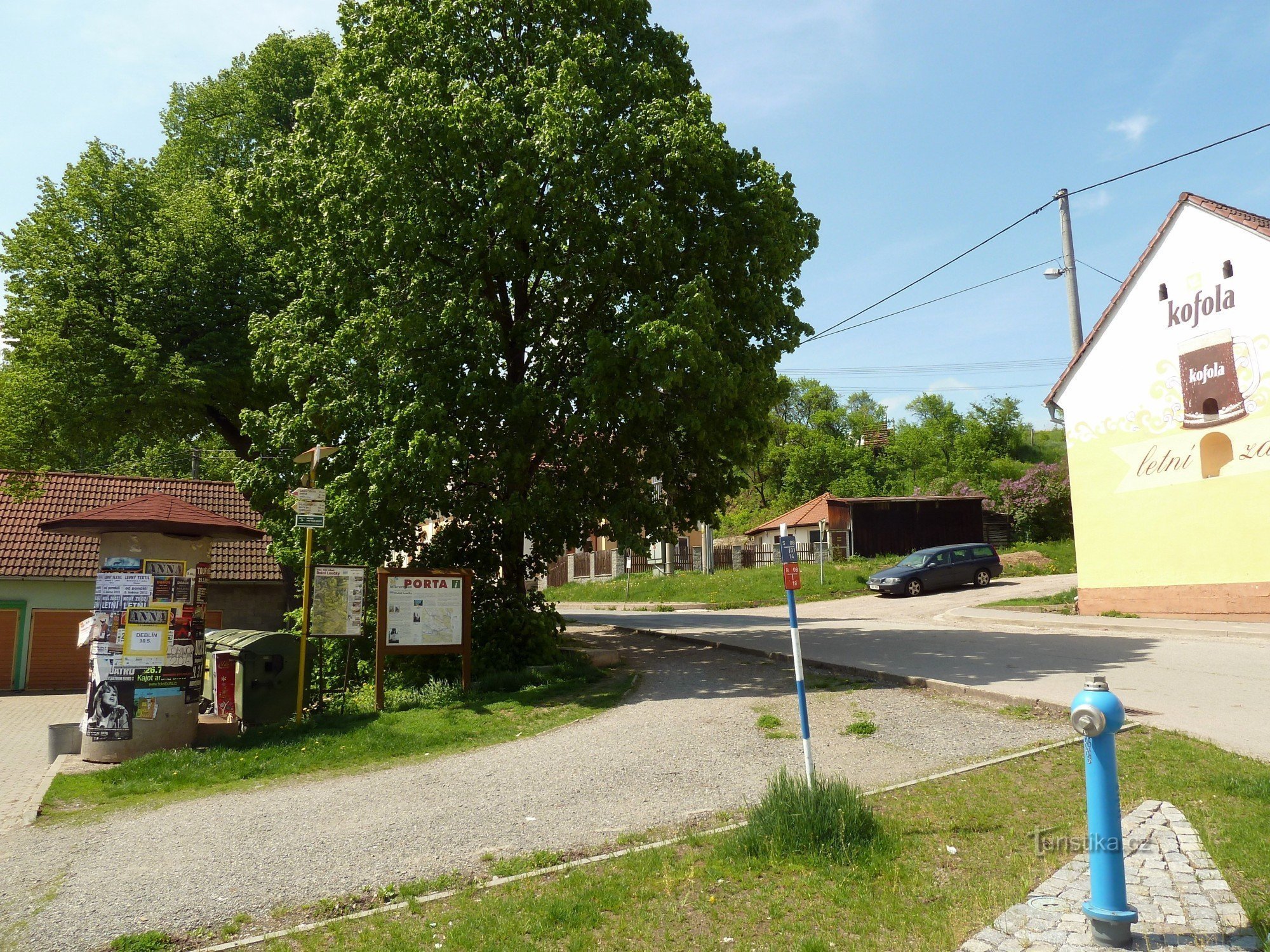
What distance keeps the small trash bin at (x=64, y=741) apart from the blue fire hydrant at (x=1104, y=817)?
1194 cm

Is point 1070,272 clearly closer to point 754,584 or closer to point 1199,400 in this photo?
point 1199,400

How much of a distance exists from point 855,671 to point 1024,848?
687 centimetres

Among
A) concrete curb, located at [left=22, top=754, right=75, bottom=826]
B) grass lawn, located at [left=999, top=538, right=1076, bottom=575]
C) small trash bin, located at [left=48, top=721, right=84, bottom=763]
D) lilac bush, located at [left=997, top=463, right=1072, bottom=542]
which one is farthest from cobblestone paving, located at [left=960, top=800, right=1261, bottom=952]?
lilac bush, located at [left=997, top=463, right=1072, bottom=542]

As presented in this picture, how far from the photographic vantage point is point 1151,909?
15.4 ft

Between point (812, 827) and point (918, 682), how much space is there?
626cm

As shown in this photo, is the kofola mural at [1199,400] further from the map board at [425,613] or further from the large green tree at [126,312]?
the large green tree at [126,312]

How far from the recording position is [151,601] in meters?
11.5

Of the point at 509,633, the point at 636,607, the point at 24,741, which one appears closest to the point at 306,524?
the point at 509,633

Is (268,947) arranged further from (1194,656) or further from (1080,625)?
(1080,625)

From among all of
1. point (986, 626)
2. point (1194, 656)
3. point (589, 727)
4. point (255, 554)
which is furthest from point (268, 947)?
point (255, 554)

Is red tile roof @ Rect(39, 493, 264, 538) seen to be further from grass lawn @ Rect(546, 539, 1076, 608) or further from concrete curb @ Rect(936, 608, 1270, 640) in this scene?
grass lawn @ Rect(546, 539, 1076, 608)

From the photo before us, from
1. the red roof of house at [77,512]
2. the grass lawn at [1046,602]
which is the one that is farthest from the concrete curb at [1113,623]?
the red roof of house at [77,512]

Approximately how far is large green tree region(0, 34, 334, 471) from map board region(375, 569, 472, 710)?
10.3m

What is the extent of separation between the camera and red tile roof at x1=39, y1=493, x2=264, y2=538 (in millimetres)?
11312
